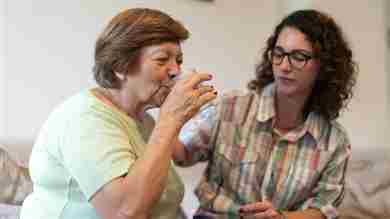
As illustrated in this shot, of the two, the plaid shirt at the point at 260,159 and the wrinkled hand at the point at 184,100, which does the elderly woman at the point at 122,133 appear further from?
the plaid shirt at the point at 260,159

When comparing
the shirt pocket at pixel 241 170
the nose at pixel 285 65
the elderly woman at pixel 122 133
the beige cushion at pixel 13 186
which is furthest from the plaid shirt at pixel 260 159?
the beige cushion at pixel 13 186

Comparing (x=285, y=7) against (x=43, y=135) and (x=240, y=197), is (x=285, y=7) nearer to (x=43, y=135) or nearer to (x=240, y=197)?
(x=240, y=197)

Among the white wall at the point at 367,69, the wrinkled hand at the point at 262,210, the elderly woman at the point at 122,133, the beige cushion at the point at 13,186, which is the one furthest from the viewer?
the white wall at the point at 367,69

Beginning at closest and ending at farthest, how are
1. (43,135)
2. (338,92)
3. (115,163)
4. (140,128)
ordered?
(115,163) → (43,135) → (140,128) → (338,92)

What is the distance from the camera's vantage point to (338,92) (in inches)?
62.1

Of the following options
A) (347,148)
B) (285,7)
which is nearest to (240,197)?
(347,148)

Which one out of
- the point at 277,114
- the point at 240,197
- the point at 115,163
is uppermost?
the point at 115,163

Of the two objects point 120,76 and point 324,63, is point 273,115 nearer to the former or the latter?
point 324,63

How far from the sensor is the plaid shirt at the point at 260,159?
4.87 ft

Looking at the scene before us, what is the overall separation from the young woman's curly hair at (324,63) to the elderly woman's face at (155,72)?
0.48 m

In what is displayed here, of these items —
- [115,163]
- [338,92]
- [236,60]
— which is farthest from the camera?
[236,60]

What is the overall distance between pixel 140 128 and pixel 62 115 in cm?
23

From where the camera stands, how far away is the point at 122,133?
1101mm

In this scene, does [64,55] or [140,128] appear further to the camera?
[64,55]
